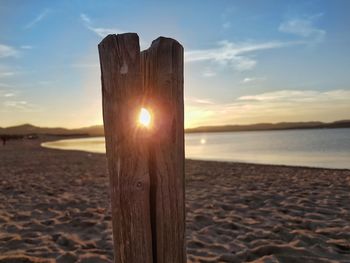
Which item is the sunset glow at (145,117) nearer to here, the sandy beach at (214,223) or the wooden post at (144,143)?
the wooden post at (144,143)

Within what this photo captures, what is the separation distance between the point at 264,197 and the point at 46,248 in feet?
16.9

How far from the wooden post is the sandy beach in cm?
229

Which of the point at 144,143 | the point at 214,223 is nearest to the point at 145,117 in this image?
the point at 144,143

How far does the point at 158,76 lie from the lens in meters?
2.08

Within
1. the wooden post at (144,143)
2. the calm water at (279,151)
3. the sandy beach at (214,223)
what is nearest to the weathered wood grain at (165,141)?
the wooden post at (144,143)

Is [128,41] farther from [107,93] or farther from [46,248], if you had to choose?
[46,248]

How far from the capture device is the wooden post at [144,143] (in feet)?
6.66

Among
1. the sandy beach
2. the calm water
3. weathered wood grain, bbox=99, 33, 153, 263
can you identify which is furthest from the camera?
the calm water

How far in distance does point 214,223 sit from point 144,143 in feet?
13.4

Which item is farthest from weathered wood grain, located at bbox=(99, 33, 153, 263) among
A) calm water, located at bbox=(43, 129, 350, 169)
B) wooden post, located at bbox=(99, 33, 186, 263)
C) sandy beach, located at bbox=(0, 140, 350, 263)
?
calm water, located at bbox=(43, 129, 350, 169)

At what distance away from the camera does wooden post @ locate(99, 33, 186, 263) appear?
2.03m

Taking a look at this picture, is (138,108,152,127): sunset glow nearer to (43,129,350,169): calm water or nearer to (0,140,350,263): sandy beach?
(0,140,350,263): sandy beach

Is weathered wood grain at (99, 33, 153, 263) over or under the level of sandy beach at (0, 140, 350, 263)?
over

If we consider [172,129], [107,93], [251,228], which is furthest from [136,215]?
[251,228]
